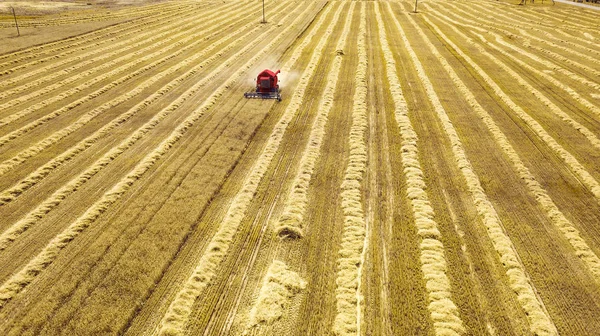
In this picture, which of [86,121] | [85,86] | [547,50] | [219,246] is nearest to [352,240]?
[219,246]

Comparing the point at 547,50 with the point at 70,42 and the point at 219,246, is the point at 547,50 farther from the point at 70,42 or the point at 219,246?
the point at 70,42

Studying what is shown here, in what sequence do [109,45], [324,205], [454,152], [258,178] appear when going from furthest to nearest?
[109,45], [454,152], [258,178], [324,205]

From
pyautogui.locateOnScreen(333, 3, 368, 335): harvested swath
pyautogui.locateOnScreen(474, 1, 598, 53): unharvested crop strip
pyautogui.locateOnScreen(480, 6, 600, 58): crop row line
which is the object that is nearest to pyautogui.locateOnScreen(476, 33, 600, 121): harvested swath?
pyautogui.locateOnScreen(480, 6, 600, 58): crop row line

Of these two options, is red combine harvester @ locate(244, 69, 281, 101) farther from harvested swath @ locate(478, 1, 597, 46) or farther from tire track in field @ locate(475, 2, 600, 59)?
harvested swath @ locate(478, 1, 597, 46)

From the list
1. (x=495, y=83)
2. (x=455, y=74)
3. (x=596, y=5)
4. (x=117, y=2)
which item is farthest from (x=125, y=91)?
(x=596, y=5)

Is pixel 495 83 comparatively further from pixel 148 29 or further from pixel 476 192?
pixel 148 29
